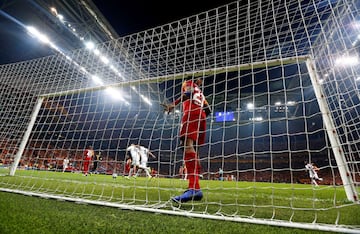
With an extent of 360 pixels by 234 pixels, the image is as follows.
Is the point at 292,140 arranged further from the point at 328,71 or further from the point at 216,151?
the point at 328,71

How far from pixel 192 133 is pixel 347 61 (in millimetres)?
2419

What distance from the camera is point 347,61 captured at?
8.80 feet

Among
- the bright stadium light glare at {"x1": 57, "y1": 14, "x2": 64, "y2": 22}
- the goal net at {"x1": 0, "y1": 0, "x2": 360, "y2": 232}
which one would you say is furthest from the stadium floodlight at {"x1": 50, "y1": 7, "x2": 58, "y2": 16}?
the goal net at {"x1": 0, "y1": 0, "x2": 360, "y2": 232}

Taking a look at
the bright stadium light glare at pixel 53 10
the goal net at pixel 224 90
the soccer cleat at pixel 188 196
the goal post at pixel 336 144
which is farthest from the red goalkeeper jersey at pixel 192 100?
the bright stadium light glare at pixel 53 10

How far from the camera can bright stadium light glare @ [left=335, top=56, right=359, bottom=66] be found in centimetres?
254

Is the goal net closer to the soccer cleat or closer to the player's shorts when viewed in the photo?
the soccer cleat

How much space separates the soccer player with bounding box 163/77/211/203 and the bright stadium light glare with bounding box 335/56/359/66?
202 cm

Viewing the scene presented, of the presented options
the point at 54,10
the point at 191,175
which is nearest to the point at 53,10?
the point at 54,10

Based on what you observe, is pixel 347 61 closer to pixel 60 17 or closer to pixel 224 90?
pixel 224 90

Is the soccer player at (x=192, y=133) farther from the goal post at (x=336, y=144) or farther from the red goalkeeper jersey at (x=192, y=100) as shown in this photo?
the goal post at (x=336, y=144)

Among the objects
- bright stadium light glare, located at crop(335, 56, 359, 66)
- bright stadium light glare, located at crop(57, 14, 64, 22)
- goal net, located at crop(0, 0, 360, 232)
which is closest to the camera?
goal net, located at crop(0, 0, 360, 232)

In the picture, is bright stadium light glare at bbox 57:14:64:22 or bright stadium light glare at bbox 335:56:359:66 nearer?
bright stadium light glare at bbox 335:56:359:66

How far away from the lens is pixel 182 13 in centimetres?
830

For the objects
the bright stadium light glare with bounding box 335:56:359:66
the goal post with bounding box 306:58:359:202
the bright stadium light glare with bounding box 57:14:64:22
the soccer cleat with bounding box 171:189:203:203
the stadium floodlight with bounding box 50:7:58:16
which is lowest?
the soccer cleat with bounding box 171:189:203:203
